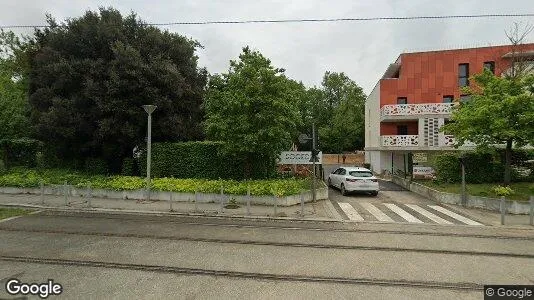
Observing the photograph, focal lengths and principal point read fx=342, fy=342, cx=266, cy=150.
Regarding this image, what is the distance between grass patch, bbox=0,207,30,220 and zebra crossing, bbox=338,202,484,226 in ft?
40.1

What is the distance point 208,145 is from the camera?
18.5 metres

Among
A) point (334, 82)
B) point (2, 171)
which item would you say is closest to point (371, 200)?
point (2, 171)

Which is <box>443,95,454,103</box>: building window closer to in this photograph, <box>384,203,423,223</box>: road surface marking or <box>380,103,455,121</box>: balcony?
<box>380,103,455,121</box>: balcony

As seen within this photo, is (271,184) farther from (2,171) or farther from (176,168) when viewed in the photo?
(2,171)

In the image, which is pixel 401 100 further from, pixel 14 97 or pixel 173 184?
pixel 14 97

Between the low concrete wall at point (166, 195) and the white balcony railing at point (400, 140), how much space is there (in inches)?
520

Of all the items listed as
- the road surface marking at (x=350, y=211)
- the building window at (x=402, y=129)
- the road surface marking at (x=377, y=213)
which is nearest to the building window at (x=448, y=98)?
the building window at (x=402, y=129)

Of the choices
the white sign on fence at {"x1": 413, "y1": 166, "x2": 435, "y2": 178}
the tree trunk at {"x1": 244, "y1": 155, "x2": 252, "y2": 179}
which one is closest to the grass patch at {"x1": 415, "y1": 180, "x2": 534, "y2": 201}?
the white sign on fence at {"x1": 413, "y1": 166, "x2": 435, "y2": 178}

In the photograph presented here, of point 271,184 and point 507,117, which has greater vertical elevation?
point 507,117

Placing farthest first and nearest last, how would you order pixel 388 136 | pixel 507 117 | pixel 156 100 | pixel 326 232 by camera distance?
1. pixel 388 136
2. pixel 156 100
3. pixel 507 117
4. pixel 326 232

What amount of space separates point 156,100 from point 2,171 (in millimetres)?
11332

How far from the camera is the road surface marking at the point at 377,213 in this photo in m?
12.5

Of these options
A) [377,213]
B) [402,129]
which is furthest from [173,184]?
[402,129]

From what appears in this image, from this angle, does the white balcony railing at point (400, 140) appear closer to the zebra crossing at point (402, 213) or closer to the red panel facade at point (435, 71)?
the red panel facade at point (435, 71)
